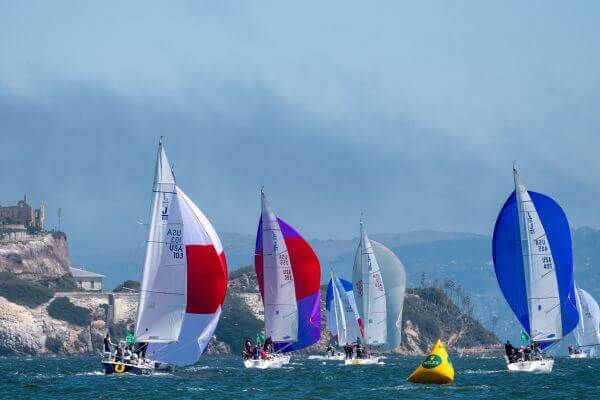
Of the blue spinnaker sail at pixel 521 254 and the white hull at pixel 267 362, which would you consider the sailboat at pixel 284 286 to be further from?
the blue spinnaker sail at pixel 521 254

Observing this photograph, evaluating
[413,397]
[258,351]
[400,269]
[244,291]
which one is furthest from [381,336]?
[244,291]

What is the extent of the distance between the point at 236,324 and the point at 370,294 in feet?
244

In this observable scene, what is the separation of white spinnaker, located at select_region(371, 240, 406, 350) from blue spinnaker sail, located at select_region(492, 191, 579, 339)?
28.5 meters

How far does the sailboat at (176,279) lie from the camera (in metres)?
65.8

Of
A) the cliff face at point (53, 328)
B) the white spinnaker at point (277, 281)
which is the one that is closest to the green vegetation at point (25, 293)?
the cliff face at point (53, 328)

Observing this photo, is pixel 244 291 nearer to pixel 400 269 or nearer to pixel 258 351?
pixel 400 269

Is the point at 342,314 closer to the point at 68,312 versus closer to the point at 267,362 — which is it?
the point at 267,362

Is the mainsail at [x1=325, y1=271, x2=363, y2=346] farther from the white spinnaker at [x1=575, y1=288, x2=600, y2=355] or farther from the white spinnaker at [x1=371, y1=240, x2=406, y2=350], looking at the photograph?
the white spinnaker at [x1=575, y1=288, x2=600, y2=355]

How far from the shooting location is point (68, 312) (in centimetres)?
16225

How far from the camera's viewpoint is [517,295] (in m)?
73.3

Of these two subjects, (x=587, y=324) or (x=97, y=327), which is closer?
(x=587, y=324)

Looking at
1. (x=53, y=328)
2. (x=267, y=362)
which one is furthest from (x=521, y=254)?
(x=53, y=328)

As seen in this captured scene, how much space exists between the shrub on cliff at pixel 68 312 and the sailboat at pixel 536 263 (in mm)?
95973

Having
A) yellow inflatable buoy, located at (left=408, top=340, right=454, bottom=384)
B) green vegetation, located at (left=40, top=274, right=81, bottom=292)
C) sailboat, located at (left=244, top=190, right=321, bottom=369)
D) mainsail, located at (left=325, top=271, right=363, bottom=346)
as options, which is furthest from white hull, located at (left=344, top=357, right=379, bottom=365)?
green vegetation, located at (left=40, top=274, right=81, bottom=292)
